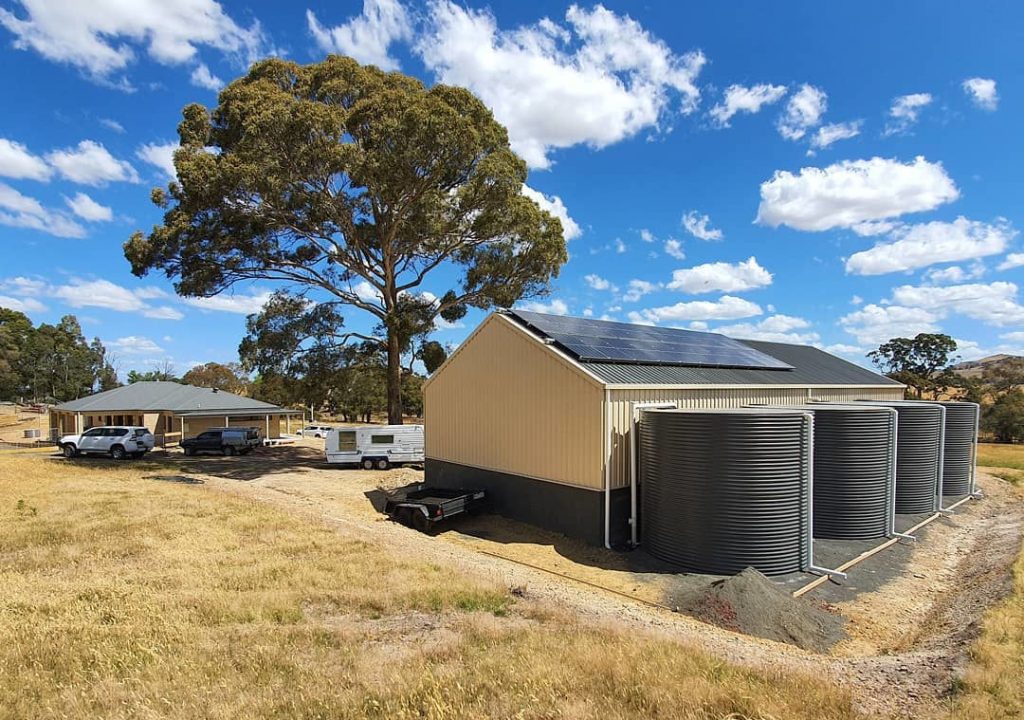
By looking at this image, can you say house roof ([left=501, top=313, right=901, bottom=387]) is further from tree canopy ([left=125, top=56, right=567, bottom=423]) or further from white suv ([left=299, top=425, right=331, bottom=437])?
white suv ([left=299, top=425, right=331, bottom=437])

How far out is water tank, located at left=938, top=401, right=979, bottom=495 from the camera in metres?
19.3

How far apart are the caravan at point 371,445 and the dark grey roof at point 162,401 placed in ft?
48.2

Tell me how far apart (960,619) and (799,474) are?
139 inches

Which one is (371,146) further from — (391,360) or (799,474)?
(799,474)

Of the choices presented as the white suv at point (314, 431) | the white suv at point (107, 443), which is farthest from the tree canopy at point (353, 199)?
the white suv at point (314, 431)

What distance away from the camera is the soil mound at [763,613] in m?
8.80

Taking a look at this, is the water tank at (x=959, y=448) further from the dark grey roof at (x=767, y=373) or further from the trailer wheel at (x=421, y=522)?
the trailer wheel at (x=421, y=522)

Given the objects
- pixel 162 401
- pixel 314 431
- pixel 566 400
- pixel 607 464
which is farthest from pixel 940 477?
pixel 314 431

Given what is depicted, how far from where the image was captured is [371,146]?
24.8 m

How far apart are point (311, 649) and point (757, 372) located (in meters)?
17.7

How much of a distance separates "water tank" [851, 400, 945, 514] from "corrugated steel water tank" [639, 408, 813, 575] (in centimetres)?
710

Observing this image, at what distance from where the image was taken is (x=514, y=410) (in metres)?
15.8

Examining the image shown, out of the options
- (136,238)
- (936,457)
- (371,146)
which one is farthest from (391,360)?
(936,457)

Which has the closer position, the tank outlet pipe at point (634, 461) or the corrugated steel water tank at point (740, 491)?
the corrugated steel water tank at point (740, 491)
